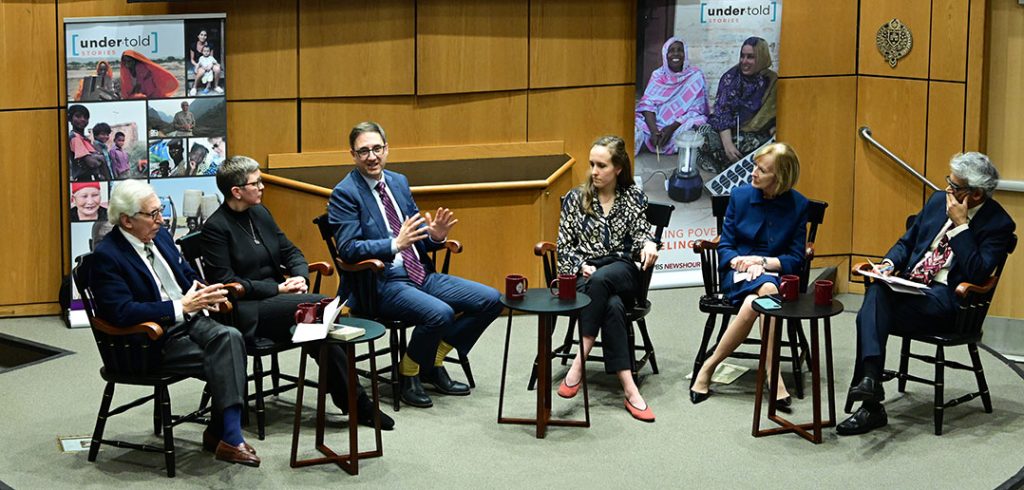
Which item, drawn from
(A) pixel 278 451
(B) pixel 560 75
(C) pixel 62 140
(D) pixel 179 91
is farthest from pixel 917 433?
(C) pixel 62 140

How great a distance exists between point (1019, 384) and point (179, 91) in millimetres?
4633

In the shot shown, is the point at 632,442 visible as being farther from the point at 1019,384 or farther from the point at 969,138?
the point at 969,138

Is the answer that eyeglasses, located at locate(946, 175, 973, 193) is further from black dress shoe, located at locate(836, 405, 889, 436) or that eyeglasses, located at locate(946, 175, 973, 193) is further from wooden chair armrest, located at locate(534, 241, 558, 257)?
wooden chair armrest, located at locate(534, 241, 558, 257)

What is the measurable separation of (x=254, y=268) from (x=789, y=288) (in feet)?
7.57

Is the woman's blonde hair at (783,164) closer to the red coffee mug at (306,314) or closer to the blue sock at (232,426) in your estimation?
the red coffee mug at (306,314)

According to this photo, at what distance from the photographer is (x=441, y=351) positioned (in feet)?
19.8

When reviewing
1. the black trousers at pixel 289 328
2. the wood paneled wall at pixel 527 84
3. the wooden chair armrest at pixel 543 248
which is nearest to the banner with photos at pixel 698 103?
the wood paneled wall at pixel 527 84

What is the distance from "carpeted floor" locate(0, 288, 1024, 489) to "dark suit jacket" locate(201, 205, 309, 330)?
598 mm

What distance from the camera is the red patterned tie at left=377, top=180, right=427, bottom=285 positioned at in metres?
5.97

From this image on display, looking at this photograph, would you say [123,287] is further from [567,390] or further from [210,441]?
[567,390]

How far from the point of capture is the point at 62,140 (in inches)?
282

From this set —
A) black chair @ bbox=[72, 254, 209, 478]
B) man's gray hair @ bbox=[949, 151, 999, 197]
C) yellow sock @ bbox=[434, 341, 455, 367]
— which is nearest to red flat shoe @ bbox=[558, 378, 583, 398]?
yellow sock @ bbox=[434, 341, 455, 367]

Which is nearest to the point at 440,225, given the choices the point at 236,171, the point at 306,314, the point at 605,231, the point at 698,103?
the point at 605,231

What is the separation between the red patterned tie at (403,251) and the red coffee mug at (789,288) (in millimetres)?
1666
